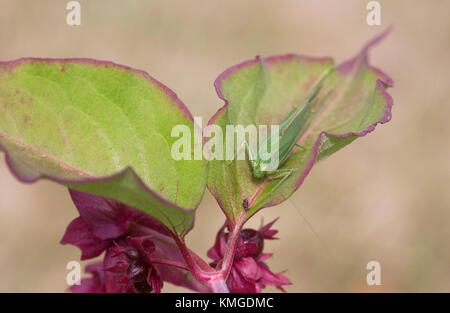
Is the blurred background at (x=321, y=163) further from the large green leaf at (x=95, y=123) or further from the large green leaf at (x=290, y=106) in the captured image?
the large green leaf at (x=95, y=123)

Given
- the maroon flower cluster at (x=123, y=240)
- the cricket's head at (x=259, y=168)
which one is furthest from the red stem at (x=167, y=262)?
the cricket's head at (x=259, y=168)

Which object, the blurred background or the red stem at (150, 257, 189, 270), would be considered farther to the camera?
the blurred background

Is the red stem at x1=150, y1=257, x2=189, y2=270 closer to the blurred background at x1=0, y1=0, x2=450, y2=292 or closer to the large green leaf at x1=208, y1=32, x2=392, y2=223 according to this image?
the large green leaf at x1=208, y1=32, x2=392, y2=223

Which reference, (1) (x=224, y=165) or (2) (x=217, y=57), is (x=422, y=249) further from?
(1) (x=224, y=165)

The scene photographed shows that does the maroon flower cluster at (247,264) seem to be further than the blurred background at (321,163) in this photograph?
No

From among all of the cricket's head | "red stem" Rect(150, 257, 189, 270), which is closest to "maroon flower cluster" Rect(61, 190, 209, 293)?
"red stem" Rect(150, 257, 189, 270)

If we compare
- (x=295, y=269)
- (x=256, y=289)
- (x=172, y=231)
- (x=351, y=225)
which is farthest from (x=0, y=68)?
(x=351, y=225)
